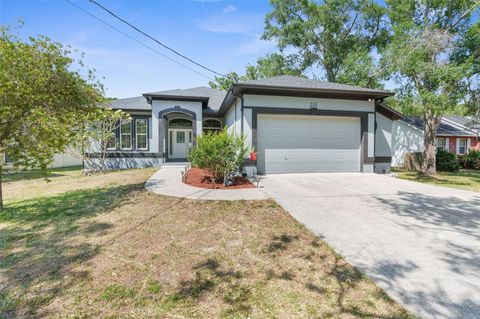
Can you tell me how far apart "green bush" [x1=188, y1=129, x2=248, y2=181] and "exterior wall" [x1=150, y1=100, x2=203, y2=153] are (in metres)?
6.59

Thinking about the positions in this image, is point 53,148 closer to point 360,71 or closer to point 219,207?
point 219,207

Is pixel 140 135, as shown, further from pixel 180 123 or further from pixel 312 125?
pixel 312 125

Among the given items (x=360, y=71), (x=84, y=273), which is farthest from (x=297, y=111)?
(x=84, y=273)

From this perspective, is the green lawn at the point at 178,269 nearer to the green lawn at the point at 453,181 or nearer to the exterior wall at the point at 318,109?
the exterior wall at the point at 318,109

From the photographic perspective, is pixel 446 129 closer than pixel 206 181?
No

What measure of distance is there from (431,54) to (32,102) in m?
16.3

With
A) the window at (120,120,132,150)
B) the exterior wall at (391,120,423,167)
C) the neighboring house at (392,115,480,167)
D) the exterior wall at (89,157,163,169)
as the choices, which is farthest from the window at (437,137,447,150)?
the window at (120,120,132,150)

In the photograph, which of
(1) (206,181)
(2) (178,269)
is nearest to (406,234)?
(2) (178,269)

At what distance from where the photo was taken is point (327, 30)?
21.8 meters

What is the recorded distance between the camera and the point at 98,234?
14.4ft

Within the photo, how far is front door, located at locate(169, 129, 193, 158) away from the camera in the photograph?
1592 cm

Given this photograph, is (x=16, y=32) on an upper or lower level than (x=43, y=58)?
upper

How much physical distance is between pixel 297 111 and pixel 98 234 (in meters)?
8.67

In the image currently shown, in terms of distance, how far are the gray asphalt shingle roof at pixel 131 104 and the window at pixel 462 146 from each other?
27326 millimetres
